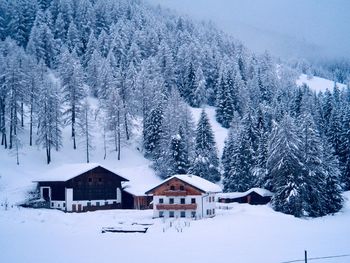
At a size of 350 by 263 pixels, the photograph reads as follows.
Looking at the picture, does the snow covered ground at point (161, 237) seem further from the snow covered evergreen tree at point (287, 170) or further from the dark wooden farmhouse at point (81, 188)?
the dark wooden farmhouse at point (81, 188)

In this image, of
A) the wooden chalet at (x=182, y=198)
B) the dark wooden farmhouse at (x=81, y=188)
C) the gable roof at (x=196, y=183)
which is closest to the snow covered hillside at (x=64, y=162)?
the dark wooden farmhouse at (x=81, y=188)

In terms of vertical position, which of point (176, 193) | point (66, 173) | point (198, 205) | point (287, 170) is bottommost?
point (198, 205)

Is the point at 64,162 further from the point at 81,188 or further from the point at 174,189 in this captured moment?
the point at 174,189

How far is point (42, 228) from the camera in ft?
134

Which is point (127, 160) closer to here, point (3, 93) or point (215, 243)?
point (3, 93)

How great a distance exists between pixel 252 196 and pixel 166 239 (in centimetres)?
3713

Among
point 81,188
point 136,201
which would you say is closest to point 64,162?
point 81,188

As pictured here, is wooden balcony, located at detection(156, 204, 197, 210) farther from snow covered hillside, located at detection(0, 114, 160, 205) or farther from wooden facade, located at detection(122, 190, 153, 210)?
snow covered hillside, located at detection(0, 114, 160, 205)

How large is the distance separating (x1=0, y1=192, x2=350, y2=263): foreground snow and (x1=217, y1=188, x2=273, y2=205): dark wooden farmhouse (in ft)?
47.7

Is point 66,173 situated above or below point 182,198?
above

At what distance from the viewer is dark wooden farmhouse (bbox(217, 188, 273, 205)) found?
232 ft

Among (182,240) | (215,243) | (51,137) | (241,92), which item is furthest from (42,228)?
(241,92)

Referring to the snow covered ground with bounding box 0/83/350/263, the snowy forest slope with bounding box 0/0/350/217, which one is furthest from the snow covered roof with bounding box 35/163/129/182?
the snowy forest slope with bounding box 0/0/350/217

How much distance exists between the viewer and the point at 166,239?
3722 centimetres
